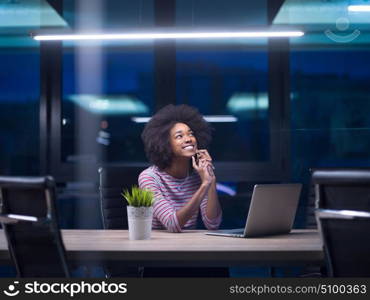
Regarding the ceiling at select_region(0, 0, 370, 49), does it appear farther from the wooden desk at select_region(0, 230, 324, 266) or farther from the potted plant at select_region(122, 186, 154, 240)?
the wooden desk at select_region(0, 230, 324, 266)

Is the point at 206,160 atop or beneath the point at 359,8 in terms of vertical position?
beneath

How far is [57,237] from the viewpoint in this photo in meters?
2.23

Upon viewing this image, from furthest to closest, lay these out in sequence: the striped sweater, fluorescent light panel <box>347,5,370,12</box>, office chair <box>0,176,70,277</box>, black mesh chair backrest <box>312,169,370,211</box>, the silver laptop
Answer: fluorescent light panel <box>347,5,370,12</box>
the striped sweater
the silver laptop
office chair <box>0,176,70,277</box>
black mesh chair backrest <box>312,169,370,211</box>

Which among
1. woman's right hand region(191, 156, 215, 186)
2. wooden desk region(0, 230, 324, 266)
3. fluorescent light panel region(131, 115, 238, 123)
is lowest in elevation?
wooden desk region(0, 230, 324, 266)

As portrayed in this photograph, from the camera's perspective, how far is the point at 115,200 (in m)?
3.48

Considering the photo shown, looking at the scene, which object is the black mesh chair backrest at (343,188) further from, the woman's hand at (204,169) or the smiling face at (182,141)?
the smiling face at (182,141)

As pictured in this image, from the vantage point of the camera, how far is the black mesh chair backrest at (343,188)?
2094 millimetres

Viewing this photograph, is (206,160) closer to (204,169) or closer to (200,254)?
(204,169)

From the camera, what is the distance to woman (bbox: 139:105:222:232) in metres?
3.00

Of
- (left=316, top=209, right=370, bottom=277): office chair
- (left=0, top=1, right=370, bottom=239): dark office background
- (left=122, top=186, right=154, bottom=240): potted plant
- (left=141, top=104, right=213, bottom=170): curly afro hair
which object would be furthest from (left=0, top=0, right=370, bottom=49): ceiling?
(left=316, top=209, right=370, bottom=277): office chair

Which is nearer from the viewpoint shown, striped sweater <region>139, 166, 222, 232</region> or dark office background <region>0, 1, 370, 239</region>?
striped sweater <region>139, 166, 222, 232</region>

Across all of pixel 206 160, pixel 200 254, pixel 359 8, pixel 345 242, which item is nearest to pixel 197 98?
pixel 359 8

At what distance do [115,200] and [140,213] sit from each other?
846mm

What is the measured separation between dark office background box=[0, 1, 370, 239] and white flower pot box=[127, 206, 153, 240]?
2622 millimetres
